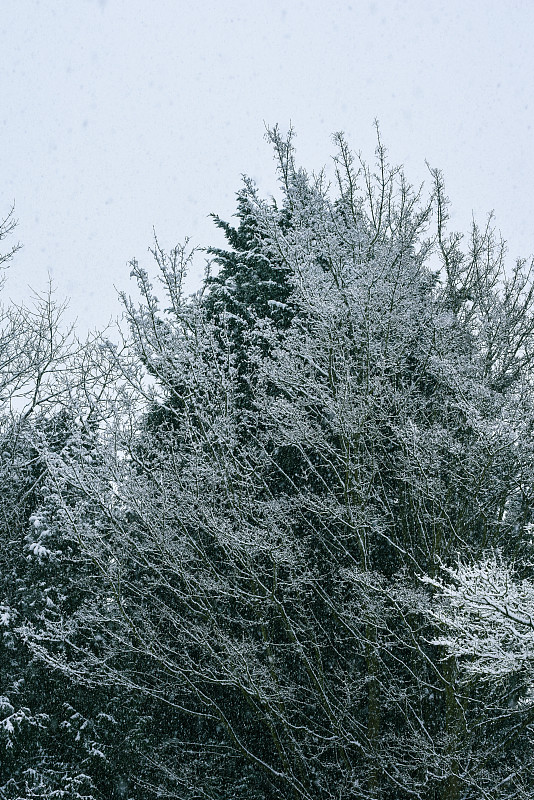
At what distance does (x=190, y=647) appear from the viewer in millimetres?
10570

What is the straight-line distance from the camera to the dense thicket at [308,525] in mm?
9141

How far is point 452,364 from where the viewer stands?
996cm

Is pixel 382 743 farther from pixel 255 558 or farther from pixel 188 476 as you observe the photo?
pixel 188 476

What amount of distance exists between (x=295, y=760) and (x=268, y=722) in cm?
70

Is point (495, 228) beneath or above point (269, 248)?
beneath

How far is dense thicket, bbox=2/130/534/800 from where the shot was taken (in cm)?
914

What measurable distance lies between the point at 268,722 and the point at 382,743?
5.07 ft

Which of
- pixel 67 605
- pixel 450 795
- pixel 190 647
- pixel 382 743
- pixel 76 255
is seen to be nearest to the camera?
pixel 450 795

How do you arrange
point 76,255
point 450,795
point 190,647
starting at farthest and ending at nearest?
1. point 76,255
2. point 190,647
3. point 450,795

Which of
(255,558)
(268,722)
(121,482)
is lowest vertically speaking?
(268,722)

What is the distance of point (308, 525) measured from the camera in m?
10.8

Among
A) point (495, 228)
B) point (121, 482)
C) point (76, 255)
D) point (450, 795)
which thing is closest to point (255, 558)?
point (121, 482)

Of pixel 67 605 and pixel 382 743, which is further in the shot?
pixel 67 605

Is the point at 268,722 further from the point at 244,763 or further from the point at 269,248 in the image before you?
the point at 269,248
